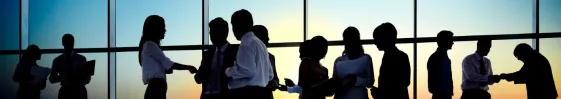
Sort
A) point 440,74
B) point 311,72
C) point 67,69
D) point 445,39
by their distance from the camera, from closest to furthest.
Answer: point 311,72 < point 440,74 < point 445,39 < point 67,69

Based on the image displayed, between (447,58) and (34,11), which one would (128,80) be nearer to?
(34,11)

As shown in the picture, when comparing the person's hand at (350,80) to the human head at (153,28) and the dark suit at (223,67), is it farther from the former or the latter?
the human head at (153,28)

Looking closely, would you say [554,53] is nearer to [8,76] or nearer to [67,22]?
[67,22]

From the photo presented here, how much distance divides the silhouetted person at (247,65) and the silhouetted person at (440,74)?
3.71ft

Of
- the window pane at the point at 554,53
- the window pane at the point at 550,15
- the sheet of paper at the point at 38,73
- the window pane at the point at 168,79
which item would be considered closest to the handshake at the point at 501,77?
the window pane at the point at 554,53

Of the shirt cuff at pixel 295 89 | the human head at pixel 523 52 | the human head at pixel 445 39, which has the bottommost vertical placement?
Answer: the shirt cuff at pixel 295 89

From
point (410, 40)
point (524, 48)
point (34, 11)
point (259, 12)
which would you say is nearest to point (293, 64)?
point (259, 12)

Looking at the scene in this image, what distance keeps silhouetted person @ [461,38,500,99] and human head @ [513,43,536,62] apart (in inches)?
7.9

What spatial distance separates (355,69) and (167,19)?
9.03 ft

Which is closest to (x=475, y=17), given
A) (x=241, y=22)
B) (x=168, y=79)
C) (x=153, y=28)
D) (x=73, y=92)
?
(x=241, y=22)

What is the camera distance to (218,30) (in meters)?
4.95

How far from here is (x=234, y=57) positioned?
16.2ft

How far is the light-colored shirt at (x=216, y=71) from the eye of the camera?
4.98 metres

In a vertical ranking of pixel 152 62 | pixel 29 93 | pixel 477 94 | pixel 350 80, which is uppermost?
pixel 152 62
